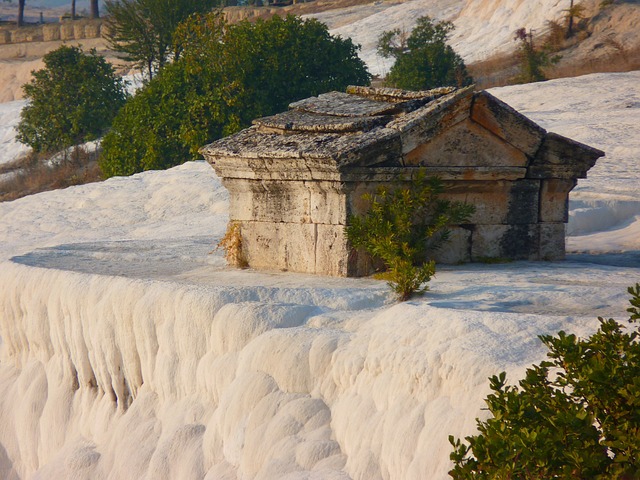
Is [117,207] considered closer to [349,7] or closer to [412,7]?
[412,7]

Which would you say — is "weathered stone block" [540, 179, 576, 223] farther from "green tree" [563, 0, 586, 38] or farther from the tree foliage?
"green tree" [563, 0, 586, 38]

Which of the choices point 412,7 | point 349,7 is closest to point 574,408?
point 412,7

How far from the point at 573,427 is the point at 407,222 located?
14.6 feet

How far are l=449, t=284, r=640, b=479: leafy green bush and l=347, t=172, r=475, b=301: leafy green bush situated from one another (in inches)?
138

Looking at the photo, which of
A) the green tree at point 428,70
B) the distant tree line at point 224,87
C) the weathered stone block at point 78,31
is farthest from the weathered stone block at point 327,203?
the weathered stone block at point 78,31

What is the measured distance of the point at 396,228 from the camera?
26.9ft

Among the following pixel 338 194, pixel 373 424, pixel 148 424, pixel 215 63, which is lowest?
pixel 148 424

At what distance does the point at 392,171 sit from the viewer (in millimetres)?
8320

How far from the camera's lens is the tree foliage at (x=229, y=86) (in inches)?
862

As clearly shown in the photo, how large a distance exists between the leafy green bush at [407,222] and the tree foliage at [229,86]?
13.3m

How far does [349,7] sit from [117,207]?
39981 millimetres

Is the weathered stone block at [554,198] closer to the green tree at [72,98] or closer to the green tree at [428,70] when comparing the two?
the green tree at [428,70]

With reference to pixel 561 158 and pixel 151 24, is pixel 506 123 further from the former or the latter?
pixel 151 24

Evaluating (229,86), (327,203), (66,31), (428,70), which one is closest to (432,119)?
(327,203)
